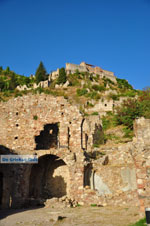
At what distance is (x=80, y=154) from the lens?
17062mm

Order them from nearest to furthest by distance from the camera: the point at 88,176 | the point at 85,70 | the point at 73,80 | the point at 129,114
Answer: the point at 88,176
the point at 129,114
the point at 73,80
the point at 85,70

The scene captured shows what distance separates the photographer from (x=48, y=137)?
74.4 ft

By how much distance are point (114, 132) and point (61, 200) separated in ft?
57.2

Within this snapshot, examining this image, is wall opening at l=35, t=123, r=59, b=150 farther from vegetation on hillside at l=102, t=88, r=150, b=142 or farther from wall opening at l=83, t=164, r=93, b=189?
vegetation on hillside at l=102, t=88, r=150, b=142

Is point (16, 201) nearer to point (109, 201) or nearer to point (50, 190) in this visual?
point (50, 190)

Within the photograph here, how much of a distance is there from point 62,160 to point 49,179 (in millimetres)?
1845

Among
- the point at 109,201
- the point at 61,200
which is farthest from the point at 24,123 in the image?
the point at 109,201

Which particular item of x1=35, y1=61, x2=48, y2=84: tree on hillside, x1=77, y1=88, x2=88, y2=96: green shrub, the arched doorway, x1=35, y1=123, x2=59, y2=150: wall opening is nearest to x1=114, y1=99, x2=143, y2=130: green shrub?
x1=35, y1=123, x2=59, y2=150: wall opening

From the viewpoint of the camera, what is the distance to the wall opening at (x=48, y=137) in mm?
22266

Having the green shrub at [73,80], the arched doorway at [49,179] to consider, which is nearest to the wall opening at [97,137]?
the arched doorway at [49,179]

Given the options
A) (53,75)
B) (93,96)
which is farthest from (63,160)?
(53,75)

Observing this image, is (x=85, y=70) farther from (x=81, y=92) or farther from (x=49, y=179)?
(x=49, y=179)

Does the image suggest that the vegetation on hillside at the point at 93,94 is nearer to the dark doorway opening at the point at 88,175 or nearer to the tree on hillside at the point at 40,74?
the tree on hillside at the point at 40,74

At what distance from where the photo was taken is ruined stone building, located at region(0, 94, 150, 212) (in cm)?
1566
